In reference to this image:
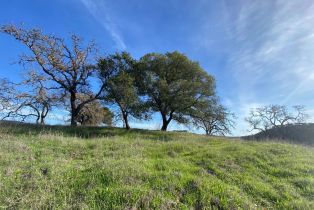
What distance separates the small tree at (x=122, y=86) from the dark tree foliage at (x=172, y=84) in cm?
169

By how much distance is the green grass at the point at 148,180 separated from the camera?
242 inches

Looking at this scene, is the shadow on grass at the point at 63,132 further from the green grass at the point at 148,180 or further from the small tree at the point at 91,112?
the small tree at the point at 91,112

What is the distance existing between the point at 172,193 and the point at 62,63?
20.7 metres

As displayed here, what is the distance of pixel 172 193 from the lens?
6758mm

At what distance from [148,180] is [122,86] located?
1530 cm

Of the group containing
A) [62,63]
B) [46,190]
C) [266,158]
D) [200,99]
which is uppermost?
[62,63]

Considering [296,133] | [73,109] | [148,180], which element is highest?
[73,109]

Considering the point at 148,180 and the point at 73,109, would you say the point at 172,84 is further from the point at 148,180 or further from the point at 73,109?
the point at 148,180

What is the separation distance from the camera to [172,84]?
2616 centimetres

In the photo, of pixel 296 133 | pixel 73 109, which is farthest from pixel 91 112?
pixel 296 133

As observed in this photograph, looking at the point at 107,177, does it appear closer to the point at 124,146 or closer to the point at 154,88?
the point at 124,146

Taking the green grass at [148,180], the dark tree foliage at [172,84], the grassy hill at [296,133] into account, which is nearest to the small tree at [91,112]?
the dark tree foliage at [172,84]

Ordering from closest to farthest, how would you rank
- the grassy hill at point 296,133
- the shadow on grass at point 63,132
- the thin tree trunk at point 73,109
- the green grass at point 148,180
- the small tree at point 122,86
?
the green grass at point 148,180, the shadow on grass at point 63,132, the small tree at point 122,86, the thin tree trunk at point 73,109, the grassy hill at point 296,133

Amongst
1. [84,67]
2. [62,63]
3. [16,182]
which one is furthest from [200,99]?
[16,182]
